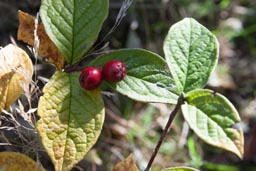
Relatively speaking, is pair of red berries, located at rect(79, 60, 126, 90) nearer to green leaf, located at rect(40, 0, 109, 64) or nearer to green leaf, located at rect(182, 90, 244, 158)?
green leaf, located at rect(40, 0, 109, 64)

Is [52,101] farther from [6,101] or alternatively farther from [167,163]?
[167,163]

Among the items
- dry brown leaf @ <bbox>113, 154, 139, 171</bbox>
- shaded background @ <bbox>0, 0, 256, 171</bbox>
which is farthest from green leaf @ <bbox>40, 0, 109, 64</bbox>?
shaded background @ <bbox>0, 0, 256, 171</bbox>

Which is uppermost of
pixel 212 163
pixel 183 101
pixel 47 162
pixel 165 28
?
pixel 183 101

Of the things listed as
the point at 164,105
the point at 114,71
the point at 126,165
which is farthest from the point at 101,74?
the point at 164,105

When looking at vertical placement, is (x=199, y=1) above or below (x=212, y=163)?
above

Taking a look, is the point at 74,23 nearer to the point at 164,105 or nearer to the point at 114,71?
the point at 114,71

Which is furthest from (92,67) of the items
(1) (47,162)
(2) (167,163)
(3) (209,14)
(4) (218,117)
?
(3) (209,14)
